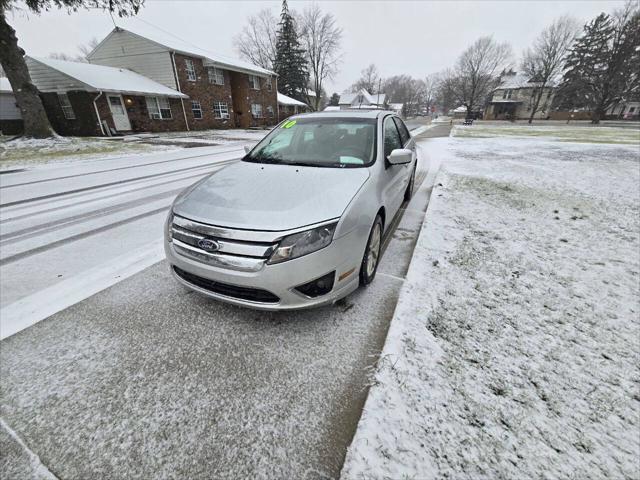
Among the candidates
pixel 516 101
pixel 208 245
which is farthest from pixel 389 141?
pixel 516 101

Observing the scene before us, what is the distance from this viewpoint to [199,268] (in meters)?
2.00

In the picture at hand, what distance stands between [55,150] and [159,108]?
1019 centimetres

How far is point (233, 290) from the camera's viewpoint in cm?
200

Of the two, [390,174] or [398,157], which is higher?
[398,157]

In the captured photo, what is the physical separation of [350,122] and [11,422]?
3.61 m

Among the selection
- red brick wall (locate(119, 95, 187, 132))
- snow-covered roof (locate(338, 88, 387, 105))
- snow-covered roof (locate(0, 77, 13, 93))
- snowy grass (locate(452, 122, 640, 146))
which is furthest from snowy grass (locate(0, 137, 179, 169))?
snow-covered roof (locate(338, 88, 387, 105))

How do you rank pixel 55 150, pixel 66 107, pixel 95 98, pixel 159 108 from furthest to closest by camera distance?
1. pixel 159 108
2. pixel 66 107
3. pixel 95 98
4. pixel 55 150

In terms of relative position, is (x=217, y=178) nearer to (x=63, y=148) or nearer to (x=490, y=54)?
(x=63, y=148)

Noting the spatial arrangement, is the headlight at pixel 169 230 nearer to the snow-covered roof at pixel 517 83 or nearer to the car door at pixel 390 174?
the car door at pixel 390 174

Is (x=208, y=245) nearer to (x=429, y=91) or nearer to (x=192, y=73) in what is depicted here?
(x=192, y=73)

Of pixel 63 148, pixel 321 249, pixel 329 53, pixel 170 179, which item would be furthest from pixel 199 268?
pixel 329 53

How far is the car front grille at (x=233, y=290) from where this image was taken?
1930 mm

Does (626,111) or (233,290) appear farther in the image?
(626,111)

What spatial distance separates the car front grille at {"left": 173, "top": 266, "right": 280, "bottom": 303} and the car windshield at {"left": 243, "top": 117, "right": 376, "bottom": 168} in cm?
142
